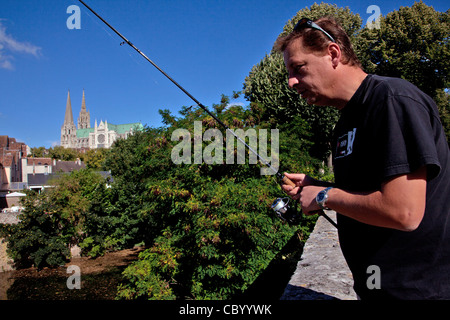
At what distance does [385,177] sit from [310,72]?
689 mm

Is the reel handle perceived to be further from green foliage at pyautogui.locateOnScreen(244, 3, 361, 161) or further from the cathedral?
the cathedral

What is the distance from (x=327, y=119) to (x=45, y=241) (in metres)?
22.0

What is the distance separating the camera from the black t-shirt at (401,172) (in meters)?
1.10

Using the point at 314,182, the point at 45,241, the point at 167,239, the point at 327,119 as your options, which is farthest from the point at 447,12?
the point at 45,241

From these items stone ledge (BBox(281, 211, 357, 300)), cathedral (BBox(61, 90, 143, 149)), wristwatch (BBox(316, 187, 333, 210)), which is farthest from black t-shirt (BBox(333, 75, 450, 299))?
cathedral (BBox(61, 90, 143, 149))

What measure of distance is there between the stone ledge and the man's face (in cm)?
177

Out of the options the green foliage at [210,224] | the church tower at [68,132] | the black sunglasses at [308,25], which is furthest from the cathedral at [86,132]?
the black sunglasses at [308,25]

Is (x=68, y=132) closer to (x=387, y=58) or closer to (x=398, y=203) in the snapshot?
(x=387, y=58)

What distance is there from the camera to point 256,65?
70.3 feet

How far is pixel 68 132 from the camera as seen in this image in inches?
5699

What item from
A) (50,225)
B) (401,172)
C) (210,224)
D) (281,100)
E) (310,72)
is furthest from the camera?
(50,225)

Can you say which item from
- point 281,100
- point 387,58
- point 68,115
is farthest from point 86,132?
point 387,58
